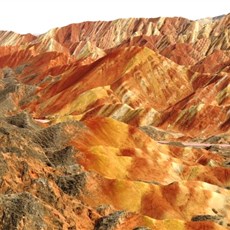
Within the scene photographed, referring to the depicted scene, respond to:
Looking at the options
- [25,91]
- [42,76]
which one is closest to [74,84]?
[25,91]

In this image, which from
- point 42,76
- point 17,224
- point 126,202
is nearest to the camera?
point 17,224

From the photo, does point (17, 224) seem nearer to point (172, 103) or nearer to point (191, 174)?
point (191, 174)

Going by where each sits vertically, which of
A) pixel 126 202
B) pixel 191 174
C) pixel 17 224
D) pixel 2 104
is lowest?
pixel 2 104

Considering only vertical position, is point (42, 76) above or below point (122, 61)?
below

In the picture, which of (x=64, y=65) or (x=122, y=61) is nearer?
(x=122, y=61)

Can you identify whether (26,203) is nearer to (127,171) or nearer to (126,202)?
(126,202)

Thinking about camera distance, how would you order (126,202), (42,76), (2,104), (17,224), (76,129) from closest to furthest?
(17,224) → (126,202) → (76,129) → (2,104) → (42,76)

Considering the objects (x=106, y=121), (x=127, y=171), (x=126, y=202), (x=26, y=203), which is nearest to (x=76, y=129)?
(x=106, y=121)
